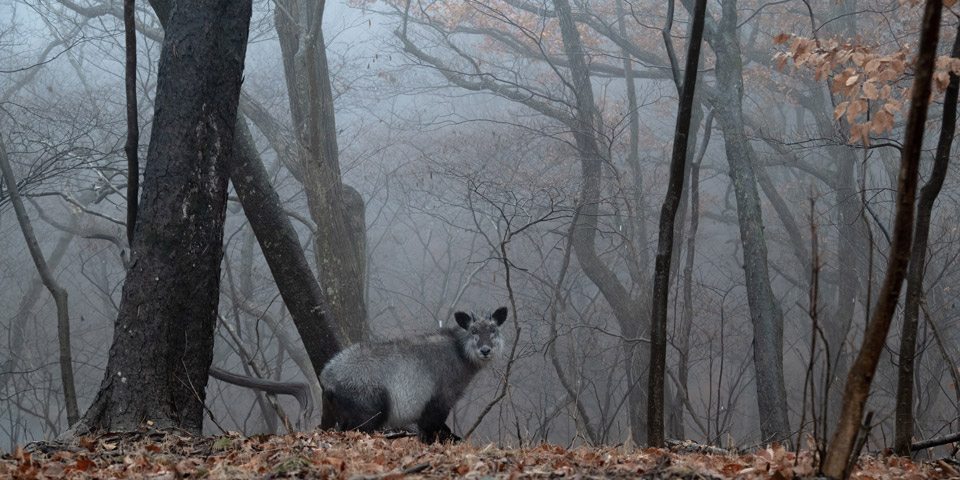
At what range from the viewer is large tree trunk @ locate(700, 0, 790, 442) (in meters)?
11.6

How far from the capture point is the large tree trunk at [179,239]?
17.7 feet

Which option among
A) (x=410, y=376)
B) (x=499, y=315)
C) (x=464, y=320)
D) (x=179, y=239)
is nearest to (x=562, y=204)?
(x=499, y=315)

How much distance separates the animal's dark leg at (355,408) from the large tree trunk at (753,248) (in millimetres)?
5826

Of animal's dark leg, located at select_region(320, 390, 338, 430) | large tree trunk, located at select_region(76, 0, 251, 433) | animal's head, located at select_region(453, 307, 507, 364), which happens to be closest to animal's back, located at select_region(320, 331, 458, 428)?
animal's dark leg, located at select_region(320, 390, 338, 430)

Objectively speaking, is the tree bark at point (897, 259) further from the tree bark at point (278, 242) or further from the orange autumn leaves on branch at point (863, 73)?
the tree bark at point (278, 242)

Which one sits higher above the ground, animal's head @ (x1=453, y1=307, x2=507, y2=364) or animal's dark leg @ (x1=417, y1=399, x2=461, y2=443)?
animal's head @ (x1=453, y1=307, x2=507, y2=364)

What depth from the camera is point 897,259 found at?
9.36ft

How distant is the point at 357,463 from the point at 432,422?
4415 mm

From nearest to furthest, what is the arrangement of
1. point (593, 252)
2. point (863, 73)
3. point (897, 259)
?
point (897, 259)
point (863, 73)
point (593, 252)

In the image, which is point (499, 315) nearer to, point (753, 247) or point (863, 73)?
point (863, 73)

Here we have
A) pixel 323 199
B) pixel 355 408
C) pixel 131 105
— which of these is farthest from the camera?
pixel 323 199

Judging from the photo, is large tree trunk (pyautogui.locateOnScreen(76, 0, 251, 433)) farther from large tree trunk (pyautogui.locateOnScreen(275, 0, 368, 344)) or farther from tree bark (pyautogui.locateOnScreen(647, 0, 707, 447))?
large tree trunk (pyautogui.locateOnScreen(275, 0, 368, 344))

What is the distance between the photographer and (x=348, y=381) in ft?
25.3

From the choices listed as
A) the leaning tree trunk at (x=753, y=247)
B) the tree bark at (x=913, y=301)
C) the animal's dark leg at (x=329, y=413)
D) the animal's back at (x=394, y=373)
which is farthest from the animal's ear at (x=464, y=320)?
the tree bark at (x=913, y=301)
